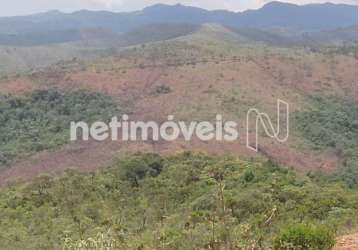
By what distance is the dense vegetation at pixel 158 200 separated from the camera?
1483cm

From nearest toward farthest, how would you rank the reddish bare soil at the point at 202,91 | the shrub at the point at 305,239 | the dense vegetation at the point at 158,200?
the shrub at the point at 305,239 → the dense vegetation at the point at 158,200 → the reddish bare soil at the point at 202,91

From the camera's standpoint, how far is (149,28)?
13638cm

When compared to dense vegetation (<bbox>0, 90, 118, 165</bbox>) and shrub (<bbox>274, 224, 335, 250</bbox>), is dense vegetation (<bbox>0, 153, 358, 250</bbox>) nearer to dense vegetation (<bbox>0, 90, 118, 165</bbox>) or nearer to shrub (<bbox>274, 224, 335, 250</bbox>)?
shrub (<bbox>274, 224, 335, 250</bbox>)

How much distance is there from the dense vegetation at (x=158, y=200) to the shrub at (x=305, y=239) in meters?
2.97

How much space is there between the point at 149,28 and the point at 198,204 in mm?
121325

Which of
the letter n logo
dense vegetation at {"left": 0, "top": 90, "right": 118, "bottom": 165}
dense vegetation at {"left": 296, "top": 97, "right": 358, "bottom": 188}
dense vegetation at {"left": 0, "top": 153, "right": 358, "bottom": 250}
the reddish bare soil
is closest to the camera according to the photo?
dense vegetation at {"left": 0, "top": 153, "right": 358, "bottom": 250}

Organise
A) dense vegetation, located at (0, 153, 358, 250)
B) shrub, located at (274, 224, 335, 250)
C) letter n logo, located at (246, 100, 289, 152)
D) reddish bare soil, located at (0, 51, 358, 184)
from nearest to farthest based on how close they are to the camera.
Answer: shrub, located at (274, 224, 335, 250) < dense vegetation, located at (0, 153, 358, 250) < reddish bare soil, located at (0, 51, 358, 184) < letter n logo, located at (246, 100, 289, 152)

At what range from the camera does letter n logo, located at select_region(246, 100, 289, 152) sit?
96.7 ft

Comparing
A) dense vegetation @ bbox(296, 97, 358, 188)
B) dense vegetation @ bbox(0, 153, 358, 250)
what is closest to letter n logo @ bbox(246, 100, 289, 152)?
dense vegetation @ bbox(296, 97, 358, 188)

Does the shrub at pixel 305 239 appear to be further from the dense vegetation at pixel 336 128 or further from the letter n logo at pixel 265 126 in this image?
the letter n logo at pixel 265 126

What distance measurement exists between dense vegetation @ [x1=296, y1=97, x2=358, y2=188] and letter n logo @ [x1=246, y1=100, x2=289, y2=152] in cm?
88

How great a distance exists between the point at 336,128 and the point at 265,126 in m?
4.00

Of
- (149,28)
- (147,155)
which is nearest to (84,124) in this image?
(147,155)

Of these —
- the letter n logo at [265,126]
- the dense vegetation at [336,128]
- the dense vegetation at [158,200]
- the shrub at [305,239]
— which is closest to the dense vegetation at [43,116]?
the dense vegetation at [158,200]
